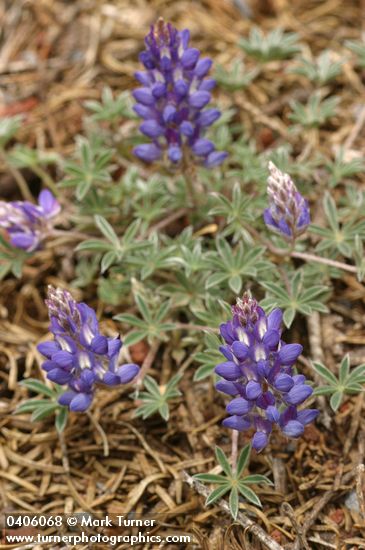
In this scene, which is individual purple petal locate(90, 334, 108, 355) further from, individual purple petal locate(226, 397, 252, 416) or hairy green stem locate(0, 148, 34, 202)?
hairy green stem locate(0, 148, 34, 202)

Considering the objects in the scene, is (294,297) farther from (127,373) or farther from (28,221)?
(28,221)

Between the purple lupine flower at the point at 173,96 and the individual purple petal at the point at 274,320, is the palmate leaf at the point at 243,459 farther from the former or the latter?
the purple lupine flower at the point at 173,96

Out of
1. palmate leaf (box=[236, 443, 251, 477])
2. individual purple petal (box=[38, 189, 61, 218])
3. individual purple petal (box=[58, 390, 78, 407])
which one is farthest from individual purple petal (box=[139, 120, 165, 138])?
palmate leaf (box=[236, 443, 251, 477])

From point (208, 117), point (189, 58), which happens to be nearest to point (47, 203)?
point (208, 117)

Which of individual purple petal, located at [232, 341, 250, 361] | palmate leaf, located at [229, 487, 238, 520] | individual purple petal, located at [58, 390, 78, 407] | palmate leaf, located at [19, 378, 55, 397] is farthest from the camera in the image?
palmate leaf, located at [19, 378, 55, 397]

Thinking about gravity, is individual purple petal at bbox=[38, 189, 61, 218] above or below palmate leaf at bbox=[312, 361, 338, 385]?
above

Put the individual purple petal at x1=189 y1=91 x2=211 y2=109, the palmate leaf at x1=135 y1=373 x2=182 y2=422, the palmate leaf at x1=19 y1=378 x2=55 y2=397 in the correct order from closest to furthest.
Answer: the palmate leaf at x1=135 y1=373 x2=182 y2=422, the palmate leaf at x1=19 y1=378 x2=55 y2=397, the individual purple petal at x1=189 y1=91 x2=211 y2=109

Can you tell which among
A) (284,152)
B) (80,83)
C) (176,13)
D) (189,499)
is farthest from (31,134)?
(189,499)
